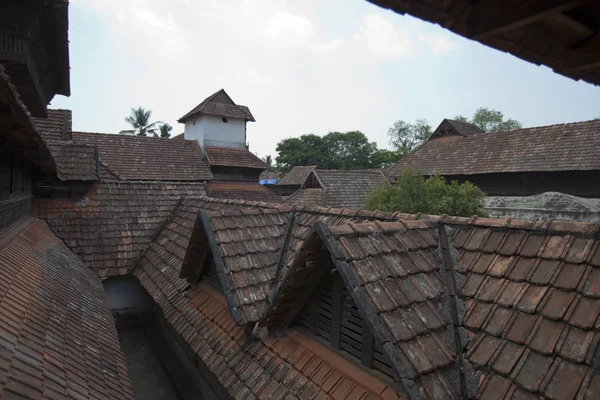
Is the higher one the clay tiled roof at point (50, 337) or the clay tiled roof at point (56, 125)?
the clay tiled roof at point (56, 125)

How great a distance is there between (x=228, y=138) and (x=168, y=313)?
69.8ft

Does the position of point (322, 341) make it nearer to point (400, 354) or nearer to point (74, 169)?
point (400, 354)

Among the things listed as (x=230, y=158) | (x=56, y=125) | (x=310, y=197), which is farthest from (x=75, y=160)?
(x=230, y=158)

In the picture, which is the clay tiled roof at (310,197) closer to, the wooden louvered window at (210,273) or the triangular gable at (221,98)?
the triangular gable at (221,98)

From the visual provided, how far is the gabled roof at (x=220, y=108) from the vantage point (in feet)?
85.4

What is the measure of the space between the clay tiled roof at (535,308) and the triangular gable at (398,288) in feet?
0.82

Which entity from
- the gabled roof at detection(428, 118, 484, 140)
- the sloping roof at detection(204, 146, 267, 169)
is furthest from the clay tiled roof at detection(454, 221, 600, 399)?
the gabled roof at detection(428, 118, 484, 140)

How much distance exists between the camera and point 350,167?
52969 millimetres

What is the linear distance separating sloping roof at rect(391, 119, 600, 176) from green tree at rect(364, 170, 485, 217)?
4617mm

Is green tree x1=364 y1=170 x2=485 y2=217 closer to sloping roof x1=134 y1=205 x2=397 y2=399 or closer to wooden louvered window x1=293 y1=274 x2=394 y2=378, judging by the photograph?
sloping roof x1=134 y1=205 x2=397 y2=399

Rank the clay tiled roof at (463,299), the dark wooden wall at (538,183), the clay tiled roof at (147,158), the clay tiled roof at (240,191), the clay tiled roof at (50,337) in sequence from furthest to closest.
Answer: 1. the clay tiled roof at (240,191)
2. the clay tiled roof at (147,158)
3. the dark wooden wall at (538,183)
4. the clay tiled roof at (463,299)
5. the clay tiled roof at (50,337)

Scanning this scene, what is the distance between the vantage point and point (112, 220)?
33.4ft

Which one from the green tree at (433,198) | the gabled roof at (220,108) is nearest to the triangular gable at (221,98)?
the gabled roof at (220,108)

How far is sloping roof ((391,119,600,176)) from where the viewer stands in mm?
17891
